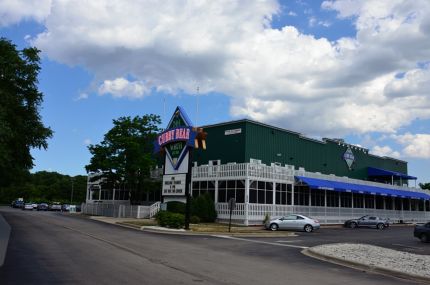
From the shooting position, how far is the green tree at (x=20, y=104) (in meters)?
22.4

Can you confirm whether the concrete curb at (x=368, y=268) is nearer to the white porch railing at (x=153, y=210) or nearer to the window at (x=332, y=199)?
the white porch railing at (x=153, y=210)

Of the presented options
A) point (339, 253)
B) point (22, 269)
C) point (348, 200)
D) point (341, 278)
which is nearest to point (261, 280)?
point (341, 278)

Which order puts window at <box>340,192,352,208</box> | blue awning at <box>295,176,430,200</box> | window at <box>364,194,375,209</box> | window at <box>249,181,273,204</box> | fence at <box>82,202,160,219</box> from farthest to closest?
window at <box>364,194,375,209</box>
window at <box>340,192,352,208</box>
fence at <box>82,202,160,219</box>
blue awning at <box>295,176,430,200</box>
window at <box>249,181,273,204</box>

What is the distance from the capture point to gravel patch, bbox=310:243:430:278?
1398cm

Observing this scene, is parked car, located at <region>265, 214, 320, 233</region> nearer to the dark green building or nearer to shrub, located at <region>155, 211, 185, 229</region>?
shrub, located at <region>155, 211, 185, 229</region>

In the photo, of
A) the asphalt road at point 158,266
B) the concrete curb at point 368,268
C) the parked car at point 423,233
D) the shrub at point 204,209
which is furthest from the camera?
the shrub at point 204,209

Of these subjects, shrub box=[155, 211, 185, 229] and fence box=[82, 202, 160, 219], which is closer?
shrub box=[155, 211, 185, 229]

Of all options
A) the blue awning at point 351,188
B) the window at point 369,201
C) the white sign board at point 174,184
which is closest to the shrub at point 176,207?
the white sign board at point 174,184

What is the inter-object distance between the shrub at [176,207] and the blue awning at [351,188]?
39.1 ft

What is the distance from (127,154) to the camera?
45406 mm

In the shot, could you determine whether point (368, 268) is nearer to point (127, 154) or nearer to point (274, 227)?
point (274, 227)

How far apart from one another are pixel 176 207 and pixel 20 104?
52.5 feet

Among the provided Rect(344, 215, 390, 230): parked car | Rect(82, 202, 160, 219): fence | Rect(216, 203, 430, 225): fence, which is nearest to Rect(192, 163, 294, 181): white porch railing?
Rect(216, 203, 430, 225): fence

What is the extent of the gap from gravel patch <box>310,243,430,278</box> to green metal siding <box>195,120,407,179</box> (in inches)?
953
